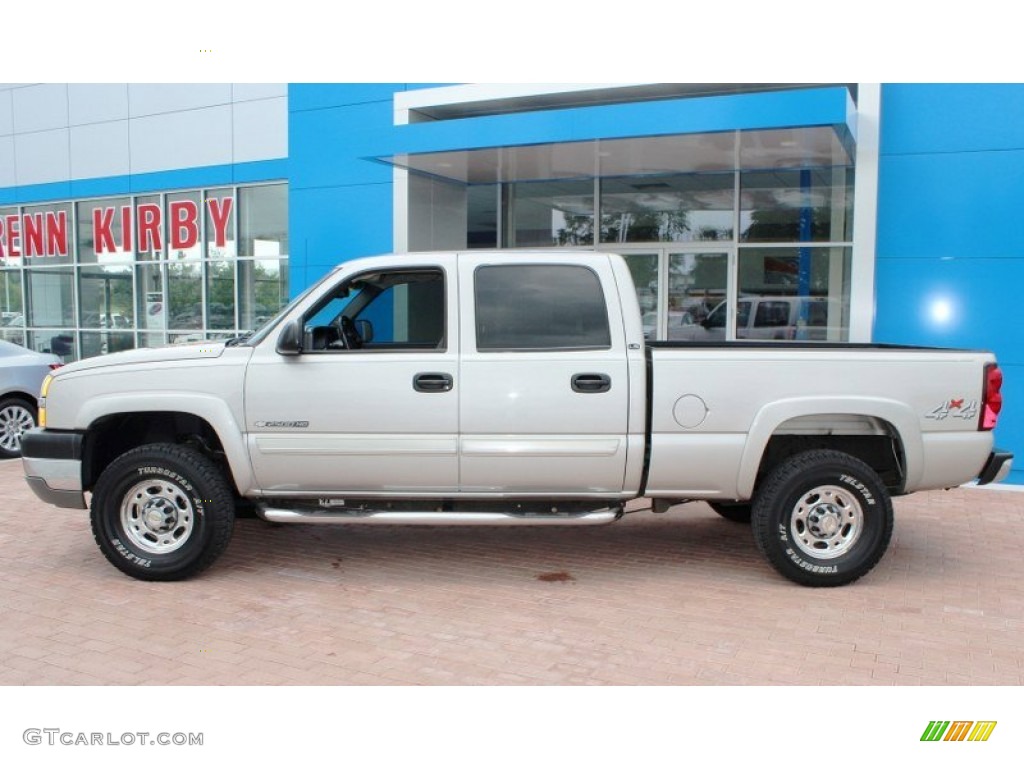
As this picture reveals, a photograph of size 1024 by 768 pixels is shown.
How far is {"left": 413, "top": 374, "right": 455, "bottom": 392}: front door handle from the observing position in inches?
222

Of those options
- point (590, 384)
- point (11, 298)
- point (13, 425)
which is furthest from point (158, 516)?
point (11, 298)

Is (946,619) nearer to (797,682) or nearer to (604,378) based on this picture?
(797,682)

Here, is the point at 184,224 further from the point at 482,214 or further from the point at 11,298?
the point at 482,214

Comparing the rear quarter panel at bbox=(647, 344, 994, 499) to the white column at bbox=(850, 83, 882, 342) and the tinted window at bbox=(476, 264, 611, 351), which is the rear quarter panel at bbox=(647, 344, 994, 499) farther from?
the white column at bbox=(850, 83, 882, 342)

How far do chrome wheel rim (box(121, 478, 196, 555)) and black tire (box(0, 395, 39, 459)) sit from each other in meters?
5.90

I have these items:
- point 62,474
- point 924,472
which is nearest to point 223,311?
point 62,474

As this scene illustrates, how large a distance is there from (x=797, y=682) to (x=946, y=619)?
4.78 ft

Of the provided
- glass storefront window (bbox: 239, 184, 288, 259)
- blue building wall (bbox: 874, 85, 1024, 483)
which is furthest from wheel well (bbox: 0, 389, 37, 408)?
blue building wall (bbox: 874, 85, 1024, 483)

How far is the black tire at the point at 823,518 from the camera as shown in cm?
565

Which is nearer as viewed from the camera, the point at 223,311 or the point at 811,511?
the point at 811,511

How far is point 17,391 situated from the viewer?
10688 mm

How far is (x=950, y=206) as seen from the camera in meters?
9.62

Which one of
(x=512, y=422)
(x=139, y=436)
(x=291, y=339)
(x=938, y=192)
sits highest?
(x=938, y=192)

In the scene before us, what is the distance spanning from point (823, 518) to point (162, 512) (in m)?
4.12
